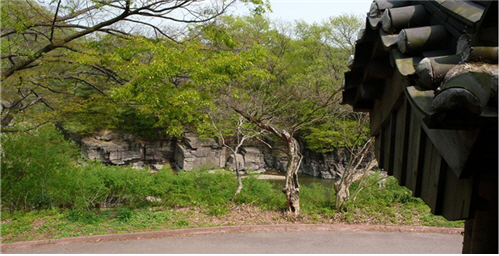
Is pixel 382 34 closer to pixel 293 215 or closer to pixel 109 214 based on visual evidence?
pixel 293 215

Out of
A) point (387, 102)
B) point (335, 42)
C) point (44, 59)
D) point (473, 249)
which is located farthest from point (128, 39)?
point (335, 42)

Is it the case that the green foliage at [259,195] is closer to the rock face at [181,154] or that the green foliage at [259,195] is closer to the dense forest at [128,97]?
the dense forest at [128,97]

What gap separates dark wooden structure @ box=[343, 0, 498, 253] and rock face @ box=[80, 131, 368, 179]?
2149 centimetres

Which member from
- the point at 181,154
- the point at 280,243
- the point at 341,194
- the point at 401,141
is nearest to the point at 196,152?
the point at 181,154

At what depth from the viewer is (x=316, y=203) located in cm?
1041

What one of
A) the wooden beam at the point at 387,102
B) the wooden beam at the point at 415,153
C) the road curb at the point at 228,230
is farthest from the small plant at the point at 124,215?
the wooden beam at the point at 415,153

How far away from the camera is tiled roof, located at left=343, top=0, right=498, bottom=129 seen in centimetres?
108

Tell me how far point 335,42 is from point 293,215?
55.9ft

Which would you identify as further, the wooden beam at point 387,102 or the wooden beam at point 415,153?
the wooden beam at point 387,102

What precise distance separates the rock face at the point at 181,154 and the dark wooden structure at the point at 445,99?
846 inches

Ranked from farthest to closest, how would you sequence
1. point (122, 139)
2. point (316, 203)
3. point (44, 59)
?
point (122, 139) < point (316, 203) < point (44, 59)

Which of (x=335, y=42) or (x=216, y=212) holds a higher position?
(x=335, y=42)

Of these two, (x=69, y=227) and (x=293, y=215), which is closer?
(x=69, y=227)

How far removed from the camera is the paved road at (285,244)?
23.5 feet
